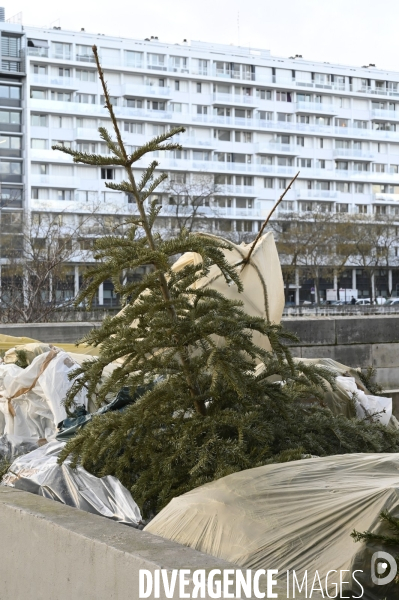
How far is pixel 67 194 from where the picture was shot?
289 feet

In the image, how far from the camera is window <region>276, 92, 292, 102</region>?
10188 cm

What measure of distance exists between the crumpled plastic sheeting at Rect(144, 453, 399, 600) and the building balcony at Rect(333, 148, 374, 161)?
101492 millimetres

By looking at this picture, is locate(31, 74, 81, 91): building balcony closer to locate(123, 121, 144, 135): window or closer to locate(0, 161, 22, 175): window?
locate(123, 121, 144, 135): window

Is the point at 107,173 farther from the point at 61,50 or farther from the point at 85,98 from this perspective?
the point at 61,50

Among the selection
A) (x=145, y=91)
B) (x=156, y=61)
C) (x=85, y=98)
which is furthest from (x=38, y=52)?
(x=156, y=61)

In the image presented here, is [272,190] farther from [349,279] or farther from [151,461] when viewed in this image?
[151,461]

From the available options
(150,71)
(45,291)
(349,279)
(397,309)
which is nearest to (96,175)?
(150,71)

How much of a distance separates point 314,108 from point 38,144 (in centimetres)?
3372

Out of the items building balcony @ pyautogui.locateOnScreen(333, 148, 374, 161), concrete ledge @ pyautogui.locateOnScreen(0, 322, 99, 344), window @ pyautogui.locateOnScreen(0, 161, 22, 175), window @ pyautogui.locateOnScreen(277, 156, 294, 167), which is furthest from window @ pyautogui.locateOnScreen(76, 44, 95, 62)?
concrete ledge @ pyautogui.locateOnScreen(0, 322, 99, 344)

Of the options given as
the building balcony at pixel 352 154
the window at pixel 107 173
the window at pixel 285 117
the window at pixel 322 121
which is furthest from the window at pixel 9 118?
the building balcony at pixel 352 154

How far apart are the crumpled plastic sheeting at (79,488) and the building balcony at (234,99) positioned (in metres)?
94.7

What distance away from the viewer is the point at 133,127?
92.5 meters

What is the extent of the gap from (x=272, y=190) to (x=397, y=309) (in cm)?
5485

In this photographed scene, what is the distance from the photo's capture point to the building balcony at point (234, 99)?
9725 cm
